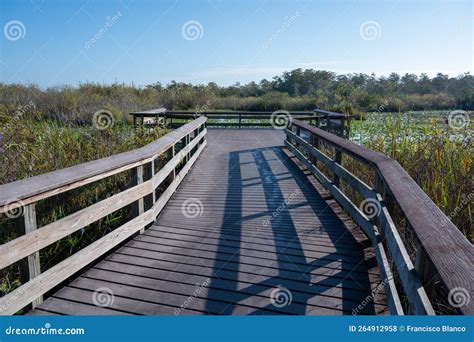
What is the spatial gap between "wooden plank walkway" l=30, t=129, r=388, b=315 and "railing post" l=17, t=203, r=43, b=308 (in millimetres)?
226

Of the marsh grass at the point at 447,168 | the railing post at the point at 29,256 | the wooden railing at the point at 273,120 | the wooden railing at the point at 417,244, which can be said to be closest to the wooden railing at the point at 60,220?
the railing post at the point at 29,256

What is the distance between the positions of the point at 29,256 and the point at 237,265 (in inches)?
60.7

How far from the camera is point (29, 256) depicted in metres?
2.68

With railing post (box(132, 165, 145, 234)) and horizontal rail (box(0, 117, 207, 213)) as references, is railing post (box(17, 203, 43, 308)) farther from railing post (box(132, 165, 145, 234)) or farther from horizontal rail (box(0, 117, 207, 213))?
railing post (box(132, 165, 145, 234))

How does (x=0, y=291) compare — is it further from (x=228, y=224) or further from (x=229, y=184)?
(x=229, y=184)

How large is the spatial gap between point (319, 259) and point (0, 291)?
2.46 m

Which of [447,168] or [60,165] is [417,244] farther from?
[60,165]

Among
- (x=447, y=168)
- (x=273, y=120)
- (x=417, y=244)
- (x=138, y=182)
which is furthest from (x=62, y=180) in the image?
(x=273, y=120)

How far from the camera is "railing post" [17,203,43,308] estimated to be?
8.56 ft

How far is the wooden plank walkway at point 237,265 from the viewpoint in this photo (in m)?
2.82

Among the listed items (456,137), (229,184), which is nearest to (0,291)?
(229,184)

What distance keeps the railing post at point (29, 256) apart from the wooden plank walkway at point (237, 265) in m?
0.23

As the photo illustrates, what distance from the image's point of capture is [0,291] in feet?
10.2

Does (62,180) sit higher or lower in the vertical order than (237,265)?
higher
